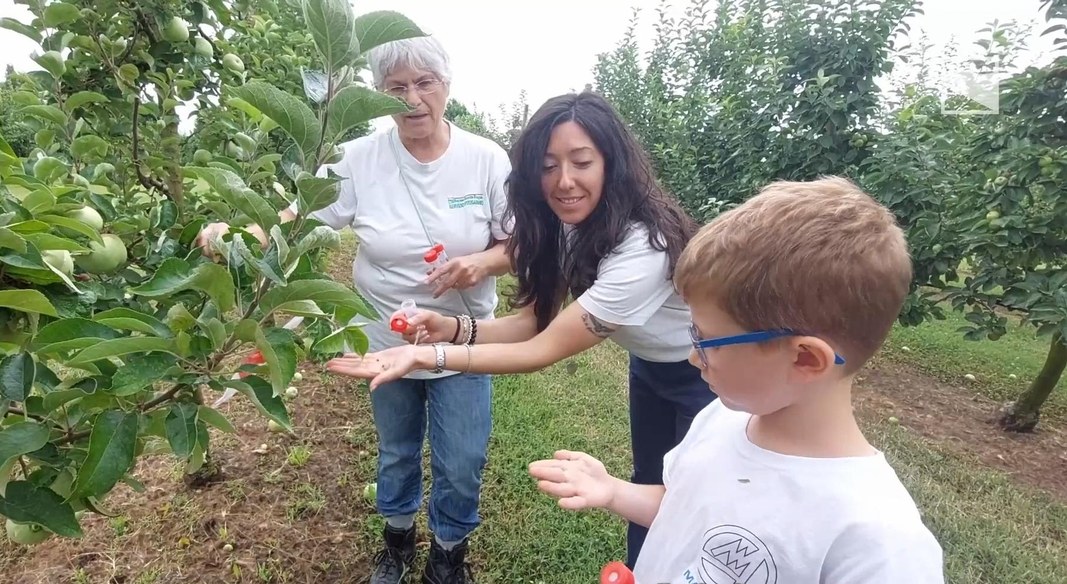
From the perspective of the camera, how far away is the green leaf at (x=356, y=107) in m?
0.73

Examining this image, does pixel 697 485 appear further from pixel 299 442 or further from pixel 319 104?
pixel 299 442

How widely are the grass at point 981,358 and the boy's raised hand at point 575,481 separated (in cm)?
495

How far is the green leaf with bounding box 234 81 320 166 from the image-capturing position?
0.70 m

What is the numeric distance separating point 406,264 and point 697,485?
110cm

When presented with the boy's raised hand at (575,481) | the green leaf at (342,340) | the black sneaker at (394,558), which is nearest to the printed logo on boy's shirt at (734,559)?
the boy's raised hand at (575,481)

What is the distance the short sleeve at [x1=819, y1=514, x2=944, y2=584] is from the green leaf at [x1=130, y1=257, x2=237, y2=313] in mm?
799

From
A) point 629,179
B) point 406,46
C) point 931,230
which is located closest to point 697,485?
point 629,179

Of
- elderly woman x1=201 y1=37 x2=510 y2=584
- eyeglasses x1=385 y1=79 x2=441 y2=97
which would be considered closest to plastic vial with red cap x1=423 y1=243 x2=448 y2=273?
elderly woman x1=201 y1=37 x2=510 y2=584

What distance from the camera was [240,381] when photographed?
881 millimetres

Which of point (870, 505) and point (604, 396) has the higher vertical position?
point (870, 505)

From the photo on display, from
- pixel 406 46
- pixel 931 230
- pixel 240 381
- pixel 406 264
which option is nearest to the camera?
pixel 240 381

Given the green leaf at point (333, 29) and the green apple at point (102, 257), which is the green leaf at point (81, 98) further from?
the green leaf at point (333, 29)

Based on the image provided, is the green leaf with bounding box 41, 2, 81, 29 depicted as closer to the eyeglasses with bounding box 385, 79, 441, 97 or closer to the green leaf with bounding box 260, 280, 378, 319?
the eyeglasses with bounding box 385, 79, 441, 97

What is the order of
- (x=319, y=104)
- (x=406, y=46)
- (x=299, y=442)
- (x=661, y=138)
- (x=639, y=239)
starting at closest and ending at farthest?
(x=319, y=104), (x=639, y=239), (x=406, y=46), (x=299, y=442), (x=661, y=138)
